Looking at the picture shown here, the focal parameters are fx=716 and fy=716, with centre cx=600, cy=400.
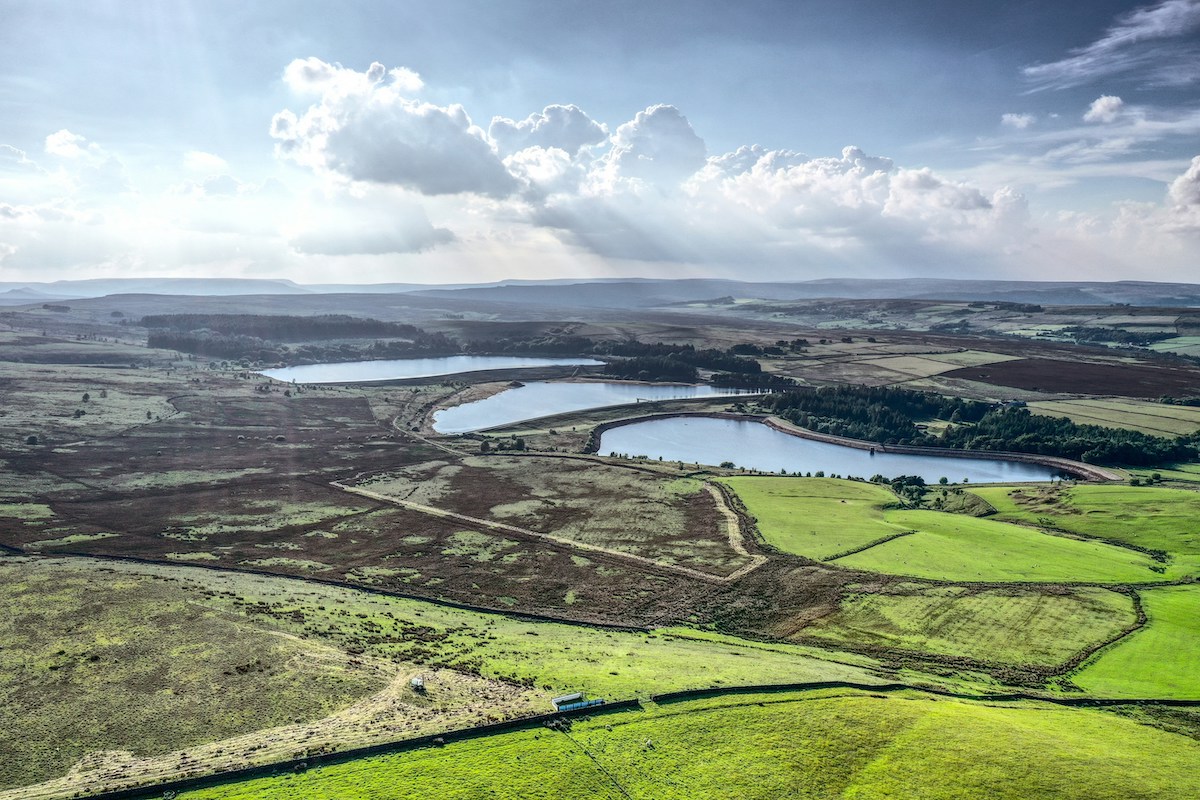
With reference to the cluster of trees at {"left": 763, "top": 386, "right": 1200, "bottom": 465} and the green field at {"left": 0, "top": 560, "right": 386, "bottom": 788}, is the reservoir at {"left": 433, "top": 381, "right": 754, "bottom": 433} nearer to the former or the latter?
the cluster of trees at {"left": 763, "top": 386, "right": 1200, "bottom": 465}

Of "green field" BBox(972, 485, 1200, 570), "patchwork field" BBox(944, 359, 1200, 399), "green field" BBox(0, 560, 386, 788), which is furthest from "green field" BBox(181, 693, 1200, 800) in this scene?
"patchwork field" BBox(944, 359, 1200, 399)

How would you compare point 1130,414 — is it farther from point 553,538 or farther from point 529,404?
point 529,404

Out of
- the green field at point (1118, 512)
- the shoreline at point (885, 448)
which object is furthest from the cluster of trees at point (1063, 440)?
the green field at point (1118, 512)

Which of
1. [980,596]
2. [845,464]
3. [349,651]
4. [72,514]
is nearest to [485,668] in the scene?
[349,651]

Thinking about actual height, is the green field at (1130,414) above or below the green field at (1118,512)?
above

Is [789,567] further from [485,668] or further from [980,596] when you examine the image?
[485,668]

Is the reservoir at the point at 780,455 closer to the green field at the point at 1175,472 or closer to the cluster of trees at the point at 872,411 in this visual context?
the cluster of trees at the point at 872,411

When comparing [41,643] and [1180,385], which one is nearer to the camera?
[41,643]
